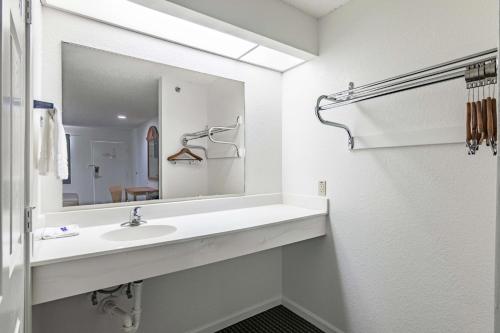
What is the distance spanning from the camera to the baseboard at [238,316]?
1935mm

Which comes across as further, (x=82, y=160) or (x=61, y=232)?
(x=82, y=160)

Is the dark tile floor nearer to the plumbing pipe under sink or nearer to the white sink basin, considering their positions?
the plumbing pipe under sink

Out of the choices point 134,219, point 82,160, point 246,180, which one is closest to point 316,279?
point 246,180

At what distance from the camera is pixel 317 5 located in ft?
Answer: 6.05

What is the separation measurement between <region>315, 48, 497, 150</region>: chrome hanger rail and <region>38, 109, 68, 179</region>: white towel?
145cm

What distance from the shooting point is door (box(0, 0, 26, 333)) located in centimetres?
58

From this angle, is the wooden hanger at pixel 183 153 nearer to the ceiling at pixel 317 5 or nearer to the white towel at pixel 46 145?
the white towel at pixel 46 145

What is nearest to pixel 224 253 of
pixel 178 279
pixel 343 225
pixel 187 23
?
pixel 178 279

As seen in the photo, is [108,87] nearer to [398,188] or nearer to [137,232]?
[137,232]

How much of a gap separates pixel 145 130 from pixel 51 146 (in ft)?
2.11

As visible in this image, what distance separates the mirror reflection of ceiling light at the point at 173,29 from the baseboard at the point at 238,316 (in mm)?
2040

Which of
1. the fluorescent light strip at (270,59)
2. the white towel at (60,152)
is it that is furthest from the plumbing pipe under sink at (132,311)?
the fluorescent light strip at (270,59)

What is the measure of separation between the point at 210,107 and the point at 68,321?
64.3 inches

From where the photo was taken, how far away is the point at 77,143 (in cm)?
153
